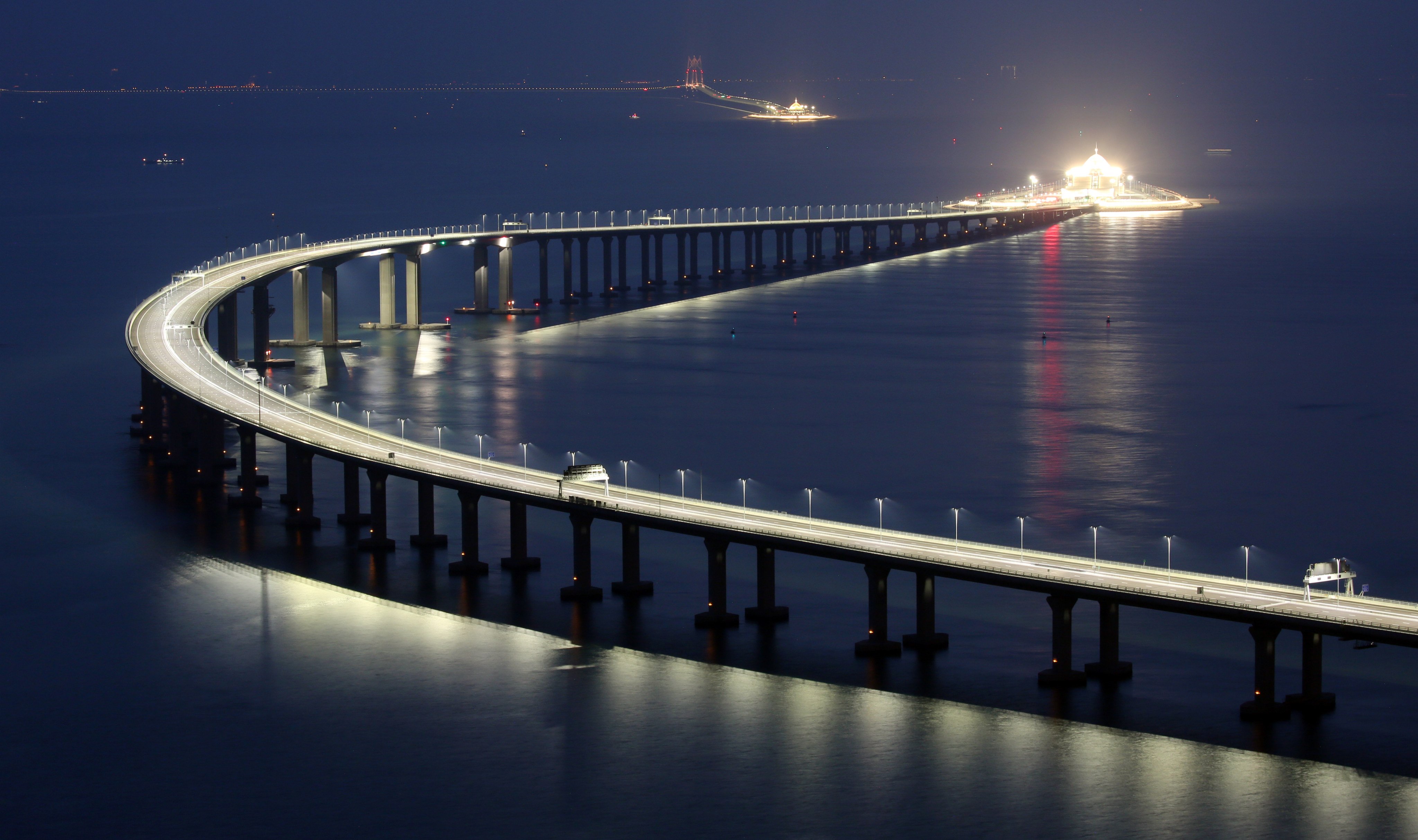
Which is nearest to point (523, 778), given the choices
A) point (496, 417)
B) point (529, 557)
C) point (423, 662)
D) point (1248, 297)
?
point (423, 662)

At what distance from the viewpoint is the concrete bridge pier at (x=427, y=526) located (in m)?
71.1

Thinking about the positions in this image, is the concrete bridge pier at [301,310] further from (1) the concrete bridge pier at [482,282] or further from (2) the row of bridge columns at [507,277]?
(1) the concrete bridge pier at [482,282]

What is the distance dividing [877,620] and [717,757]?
27.1 feet

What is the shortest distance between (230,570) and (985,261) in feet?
394

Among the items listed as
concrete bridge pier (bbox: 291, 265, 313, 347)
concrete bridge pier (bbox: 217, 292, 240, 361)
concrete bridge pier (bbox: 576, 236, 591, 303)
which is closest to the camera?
concrete bridge pier (bbox: 217, 292, 240, 361)

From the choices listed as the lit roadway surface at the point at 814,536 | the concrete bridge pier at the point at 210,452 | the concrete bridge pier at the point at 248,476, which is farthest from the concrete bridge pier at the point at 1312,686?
the concrete bridge pier at the point at 210,452

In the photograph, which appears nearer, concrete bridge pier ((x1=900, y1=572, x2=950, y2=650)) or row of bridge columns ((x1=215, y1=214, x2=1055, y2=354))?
concrete bridge pier ((x1=900, y1=572, x2=950, y2=650))

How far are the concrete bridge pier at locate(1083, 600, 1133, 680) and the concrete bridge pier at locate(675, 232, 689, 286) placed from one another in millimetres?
110413

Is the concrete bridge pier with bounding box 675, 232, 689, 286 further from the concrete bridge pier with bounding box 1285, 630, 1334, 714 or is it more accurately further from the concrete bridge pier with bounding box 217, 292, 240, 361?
the concrete bridge pier with bounding box 1285, 630, 1334, 714

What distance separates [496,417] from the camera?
3866 inches

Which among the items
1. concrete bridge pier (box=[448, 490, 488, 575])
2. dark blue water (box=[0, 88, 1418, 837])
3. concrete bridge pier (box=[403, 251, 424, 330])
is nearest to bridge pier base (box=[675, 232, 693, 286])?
concrete bridge pier (box=[403, 251, 424, 330])

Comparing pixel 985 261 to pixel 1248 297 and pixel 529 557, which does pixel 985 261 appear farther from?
pixel 529 557

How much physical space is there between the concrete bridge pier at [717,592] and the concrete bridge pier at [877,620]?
460 centimetres

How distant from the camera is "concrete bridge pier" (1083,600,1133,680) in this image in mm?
55531
